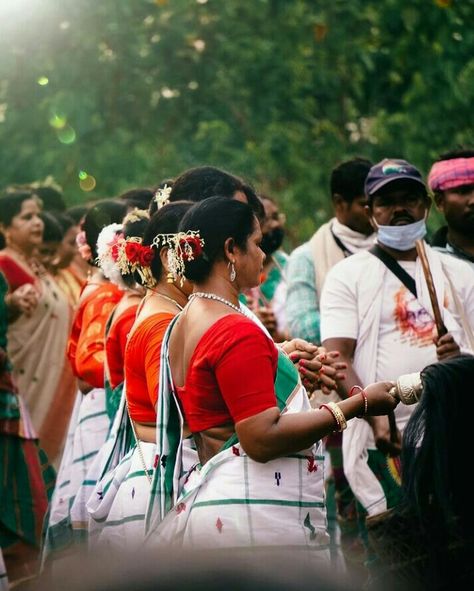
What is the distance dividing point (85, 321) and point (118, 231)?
0.81 m

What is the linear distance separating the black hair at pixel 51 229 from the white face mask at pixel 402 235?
3761mm

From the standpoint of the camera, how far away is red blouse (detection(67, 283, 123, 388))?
6.30 meters

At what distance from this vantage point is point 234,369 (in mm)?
3793

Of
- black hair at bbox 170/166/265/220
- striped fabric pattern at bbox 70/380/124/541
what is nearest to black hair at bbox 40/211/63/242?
striped fabric pattern at bbox 70/380/124/541

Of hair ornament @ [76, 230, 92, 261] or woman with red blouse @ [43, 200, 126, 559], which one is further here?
hair ornament @ [76, 230, 92, 261]

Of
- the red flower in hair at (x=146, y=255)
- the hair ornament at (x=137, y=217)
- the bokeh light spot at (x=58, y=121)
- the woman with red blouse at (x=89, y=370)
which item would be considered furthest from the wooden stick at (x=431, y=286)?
the bokeh light spot at (x=58, y=121)

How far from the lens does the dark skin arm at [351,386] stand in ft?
19.3

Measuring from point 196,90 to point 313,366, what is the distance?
10.8m

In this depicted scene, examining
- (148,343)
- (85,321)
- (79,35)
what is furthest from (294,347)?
(79,35)

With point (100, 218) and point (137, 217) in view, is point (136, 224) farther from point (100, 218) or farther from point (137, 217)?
point (100, 218)

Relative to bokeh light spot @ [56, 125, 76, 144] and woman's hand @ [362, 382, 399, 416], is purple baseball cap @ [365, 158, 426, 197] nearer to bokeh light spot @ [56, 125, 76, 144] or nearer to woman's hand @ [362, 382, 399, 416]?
woman's hand @ [362, 382, 399, 416]

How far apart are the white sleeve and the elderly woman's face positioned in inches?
135

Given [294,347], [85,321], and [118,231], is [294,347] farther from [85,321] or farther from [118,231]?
[85,321]

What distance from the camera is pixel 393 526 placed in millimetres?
3326
